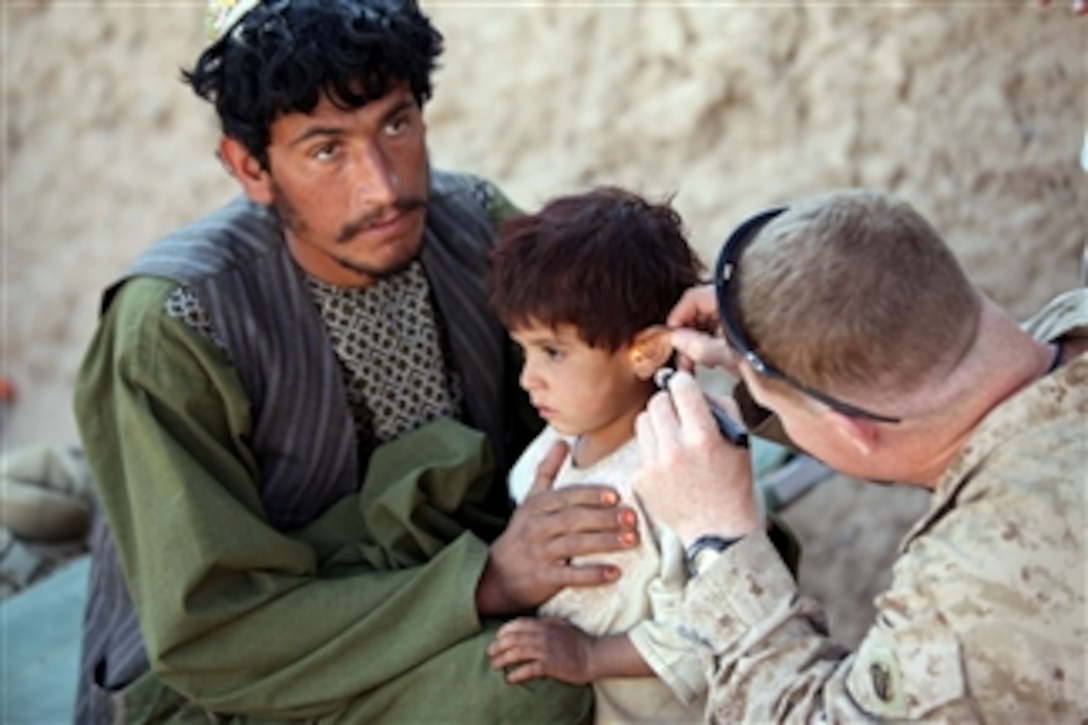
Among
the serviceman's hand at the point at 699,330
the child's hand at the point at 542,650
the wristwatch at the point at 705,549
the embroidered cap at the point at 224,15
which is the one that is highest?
the embroidered cap at the point at 224,15

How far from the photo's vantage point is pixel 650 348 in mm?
2699

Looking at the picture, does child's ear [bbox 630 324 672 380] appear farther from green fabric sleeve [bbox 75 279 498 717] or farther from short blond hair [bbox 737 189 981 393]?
short blond hair [bbox 737 189 981 393]

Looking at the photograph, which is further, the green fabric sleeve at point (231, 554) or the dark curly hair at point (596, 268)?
the green fabric sleeve at point (231, 554)

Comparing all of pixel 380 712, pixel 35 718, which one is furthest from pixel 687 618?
pixel 35 718

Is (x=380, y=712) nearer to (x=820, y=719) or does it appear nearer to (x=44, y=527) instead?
(x=820, y=719)

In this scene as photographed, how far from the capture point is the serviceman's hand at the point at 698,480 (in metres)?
2.31

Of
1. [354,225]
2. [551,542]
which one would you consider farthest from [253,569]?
[354,225]

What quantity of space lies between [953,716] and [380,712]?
1.20 metres

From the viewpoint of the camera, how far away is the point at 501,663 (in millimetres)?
2742

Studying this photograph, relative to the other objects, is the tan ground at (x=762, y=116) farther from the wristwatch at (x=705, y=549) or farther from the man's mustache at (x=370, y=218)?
the wristwatch at (x=705, y=549)

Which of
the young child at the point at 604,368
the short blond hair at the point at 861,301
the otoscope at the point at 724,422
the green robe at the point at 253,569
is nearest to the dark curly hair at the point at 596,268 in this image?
the young child at the point at 604,368

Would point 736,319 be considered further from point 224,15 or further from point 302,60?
point 224,15

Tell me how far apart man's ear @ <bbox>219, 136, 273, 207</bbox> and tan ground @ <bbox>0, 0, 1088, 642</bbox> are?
195 centimetres

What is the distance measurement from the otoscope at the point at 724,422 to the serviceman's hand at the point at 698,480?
1.6 inches
